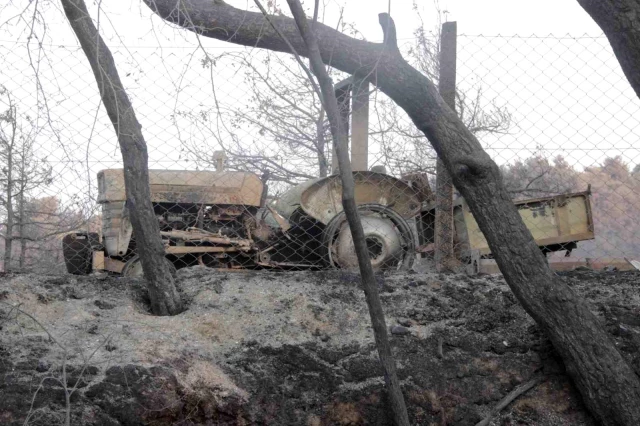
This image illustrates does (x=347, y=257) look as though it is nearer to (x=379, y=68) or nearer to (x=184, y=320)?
(x=184, y=320)

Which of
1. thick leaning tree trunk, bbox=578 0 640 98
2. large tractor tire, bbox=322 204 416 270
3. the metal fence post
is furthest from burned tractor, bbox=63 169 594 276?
thick leaning tree trunk, bbox=578 0 640 98

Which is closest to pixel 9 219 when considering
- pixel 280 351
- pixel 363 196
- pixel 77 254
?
pixel 77 254

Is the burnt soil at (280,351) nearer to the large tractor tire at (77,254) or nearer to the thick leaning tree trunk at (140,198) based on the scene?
the thick leaning tree trunk at (140,198)

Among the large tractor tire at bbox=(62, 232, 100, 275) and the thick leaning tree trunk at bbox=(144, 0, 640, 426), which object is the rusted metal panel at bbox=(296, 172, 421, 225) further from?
the thick leaning tree trunk at bbox=(144, 0, 640, 426)

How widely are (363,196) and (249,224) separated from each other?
46.0 inches

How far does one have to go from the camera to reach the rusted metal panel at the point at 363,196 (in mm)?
5766

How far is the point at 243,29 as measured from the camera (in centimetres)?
375

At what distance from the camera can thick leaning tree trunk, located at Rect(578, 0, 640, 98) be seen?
9.79ft

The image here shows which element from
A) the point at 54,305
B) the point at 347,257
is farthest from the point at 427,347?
the point at 54,305

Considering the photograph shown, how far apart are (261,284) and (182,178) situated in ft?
5.66

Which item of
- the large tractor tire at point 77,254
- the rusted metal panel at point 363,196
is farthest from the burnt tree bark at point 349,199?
the large tractor tire at point 77,254

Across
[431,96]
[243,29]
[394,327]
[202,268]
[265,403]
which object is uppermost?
[243,29]

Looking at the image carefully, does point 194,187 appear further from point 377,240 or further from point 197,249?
point 377,240

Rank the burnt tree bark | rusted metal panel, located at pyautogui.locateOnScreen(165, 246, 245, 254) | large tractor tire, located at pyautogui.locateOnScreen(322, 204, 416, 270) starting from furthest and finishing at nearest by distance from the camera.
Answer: rusted metal panel, located at pyautogui.locateOnScreen(165, 246, 245, 254) → large tractor tire, located at pyautogui.locateOnScreen(322, 204, 416, 270) → the burnt tree bark
